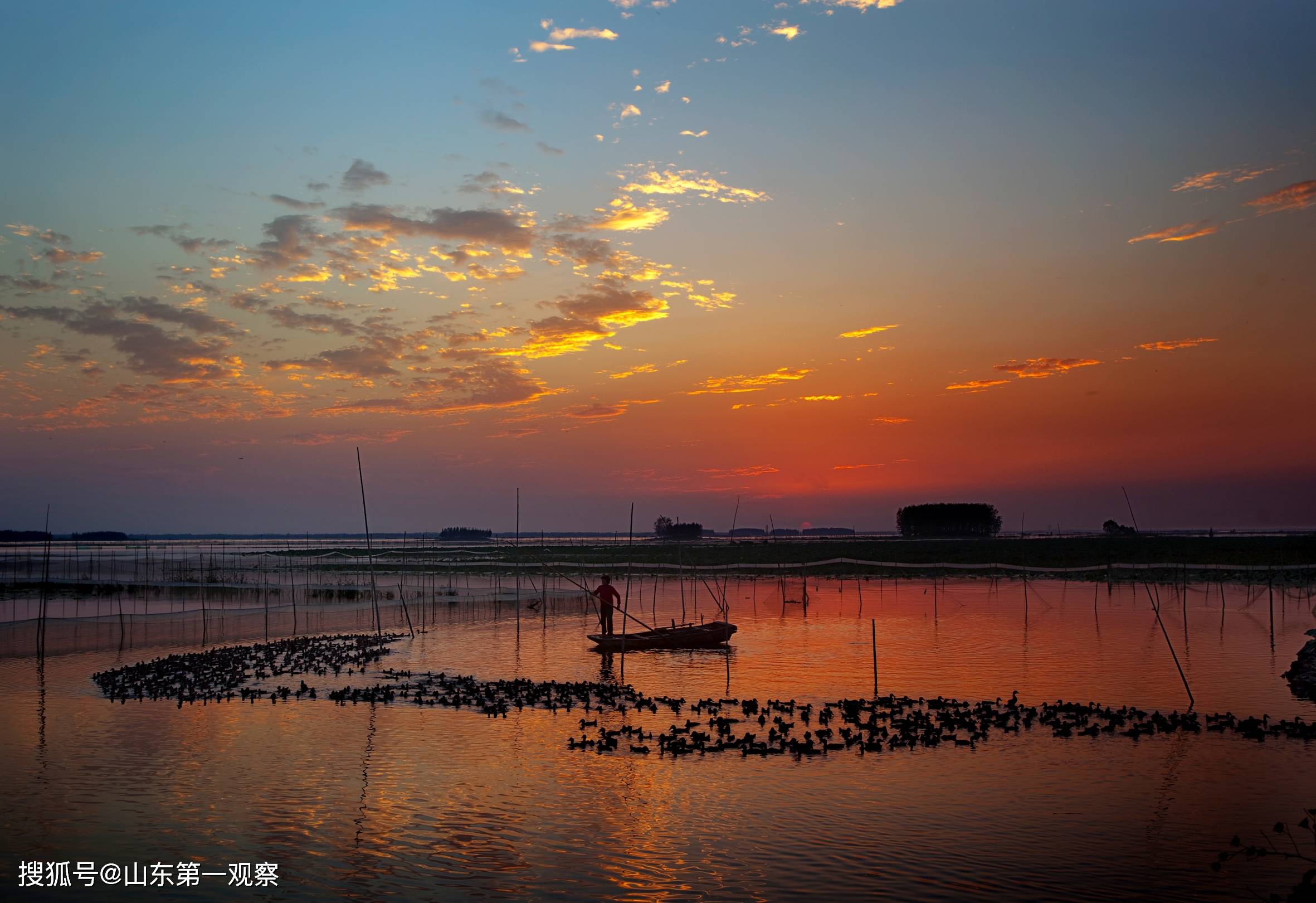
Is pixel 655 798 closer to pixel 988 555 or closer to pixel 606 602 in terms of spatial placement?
pixel 606 602

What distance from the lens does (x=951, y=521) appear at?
160 m

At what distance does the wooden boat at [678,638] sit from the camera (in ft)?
88.5

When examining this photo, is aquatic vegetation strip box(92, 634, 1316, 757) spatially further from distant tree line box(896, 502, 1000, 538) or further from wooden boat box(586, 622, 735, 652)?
distant tree line box(896, 502, 1000, 538)

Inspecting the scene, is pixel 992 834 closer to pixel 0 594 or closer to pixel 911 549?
pixel 0 594

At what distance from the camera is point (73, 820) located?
1120cm

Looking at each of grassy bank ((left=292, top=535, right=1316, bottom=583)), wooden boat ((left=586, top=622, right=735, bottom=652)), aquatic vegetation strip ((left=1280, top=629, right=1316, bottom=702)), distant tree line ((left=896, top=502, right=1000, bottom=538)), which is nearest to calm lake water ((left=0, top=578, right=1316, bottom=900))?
aquatic vegetation strip ((left=1280, top=629, right=1316, bottom=702))

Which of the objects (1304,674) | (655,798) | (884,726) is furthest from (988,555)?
(655,798)

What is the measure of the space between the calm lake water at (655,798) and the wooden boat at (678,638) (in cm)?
374

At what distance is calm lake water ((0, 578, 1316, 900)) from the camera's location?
925cm

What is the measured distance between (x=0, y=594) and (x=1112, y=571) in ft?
211

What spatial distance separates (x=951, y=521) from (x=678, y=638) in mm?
142754

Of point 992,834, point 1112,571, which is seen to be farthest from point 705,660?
point 1112,571

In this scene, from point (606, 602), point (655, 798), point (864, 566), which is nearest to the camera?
point (655, 798)

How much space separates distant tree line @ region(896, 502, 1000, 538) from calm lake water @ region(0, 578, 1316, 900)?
463 feet
